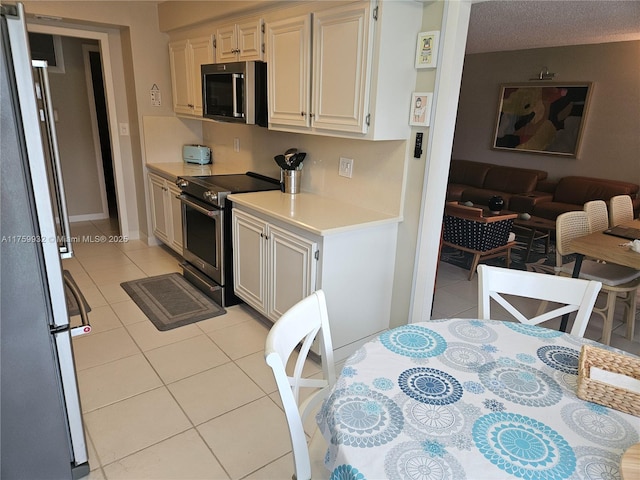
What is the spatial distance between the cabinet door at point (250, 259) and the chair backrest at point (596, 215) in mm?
2566

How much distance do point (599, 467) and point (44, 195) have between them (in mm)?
1739

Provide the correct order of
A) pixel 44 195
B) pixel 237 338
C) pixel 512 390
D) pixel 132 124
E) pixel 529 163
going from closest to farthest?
pixel 512 390 → pixel 44 195 → pixel 237 338 → pixel 132 124 → pixel 529 163

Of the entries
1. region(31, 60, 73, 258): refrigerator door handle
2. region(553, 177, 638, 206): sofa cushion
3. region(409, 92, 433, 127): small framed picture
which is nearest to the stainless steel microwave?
region(409, 92, 433, 127): small framed picture

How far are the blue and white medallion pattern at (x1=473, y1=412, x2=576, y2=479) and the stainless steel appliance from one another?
2346 millimetres

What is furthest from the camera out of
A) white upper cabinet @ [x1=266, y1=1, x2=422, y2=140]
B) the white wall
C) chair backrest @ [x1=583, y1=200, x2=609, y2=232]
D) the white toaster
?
the white wall

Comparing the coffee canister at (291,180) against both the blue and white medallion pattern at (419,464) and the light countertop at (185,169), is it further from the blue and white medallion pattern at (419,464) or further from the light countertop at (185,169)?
the blue and white medallion pattern at (419,464)

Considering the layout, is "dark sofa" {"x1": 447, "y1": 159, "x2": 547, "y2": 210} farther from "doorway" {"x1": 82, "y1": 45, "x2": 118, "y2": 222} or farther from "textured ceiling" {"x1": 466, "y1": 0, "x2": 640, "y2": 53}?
"doorway" {"x1": 82, "y1": 45, "x2": 118, "y2": 222}

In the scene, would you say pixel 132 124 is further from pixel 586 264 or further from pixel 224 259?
pixel 586 264

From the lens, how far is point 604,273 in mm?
2889

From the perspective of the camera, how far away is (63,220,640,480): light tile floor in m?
1.77

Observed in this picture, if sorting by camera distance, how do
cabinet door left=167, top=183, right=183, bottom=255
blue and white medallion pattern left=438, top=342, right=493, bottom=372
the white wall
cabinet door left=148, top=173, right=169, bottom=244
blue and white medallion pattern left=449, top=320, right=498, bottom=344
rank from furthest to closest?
the white wall
cabinet door left=148, top=173, right=169, bottom=244
cabinet door left=167, top=183, right=183, bottom=255
blue and white medallion pattern left=449, top=320, right=498, bottom=344
blue and white medallion pattern left=438, top=342, right=493, bottom=372

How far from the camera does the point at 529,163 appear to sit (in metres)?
6.34

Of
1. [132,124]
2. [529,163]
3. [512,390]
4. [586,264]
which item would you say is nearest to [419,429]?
[512,390]

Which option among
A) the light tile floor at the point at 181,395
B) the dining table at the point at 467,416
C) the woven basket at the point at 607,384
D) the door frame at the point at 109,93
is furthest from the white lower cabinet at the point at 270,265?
the door frame at the point at 109,93
